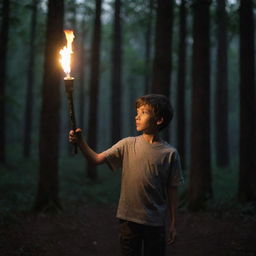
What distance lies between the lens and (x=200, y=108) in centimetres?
1047

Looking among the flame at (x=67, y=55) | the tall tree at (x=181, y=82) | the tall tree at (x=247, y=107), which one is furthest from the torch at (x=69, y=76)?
the tall tree at (x=181, y=82)

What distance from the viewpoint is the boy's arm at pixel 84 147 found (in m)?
3.44

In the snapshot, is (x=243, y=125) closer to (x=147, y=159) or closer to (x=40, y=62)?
(x=147, y=159)

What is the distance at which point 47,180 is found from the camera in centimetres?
966

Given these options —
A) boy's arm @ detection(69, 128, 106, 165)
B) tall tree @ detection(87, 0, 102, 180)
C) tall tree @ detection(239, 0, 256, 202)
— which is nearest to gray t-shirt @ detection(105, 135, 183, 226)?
boy's arm @ detection(69, 128, 106, 165)

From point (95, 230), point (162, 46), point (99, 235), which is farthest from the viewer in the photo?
point (162, 46)

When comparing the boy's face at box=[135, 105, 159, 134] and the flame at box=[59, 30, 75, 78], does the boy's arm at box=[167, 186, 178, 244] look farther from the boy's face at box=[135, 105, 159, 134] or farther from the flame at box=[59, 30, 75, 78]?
the flame at box=[59, 30, 75, 78]

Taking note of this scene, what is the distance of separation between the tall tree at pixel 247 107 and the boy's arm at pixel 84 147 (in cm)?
747

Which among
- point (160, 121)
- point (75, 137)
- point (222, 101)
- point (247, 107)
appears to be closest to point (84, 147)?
point (75, 137)

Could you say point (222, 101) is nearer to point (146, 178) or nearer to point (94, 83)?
point (94, 83)

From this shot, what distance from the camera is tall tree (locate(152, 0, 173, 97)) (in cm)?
1116

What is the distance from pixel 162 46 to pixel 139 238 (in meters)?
8.35

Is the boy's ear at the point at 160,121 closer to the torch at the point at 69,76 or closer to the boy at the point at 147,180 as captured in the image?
the boy at the point at 147,180

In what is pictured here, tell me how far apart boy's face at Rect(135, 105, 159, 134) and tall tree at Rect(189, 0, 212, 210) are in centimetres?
684
